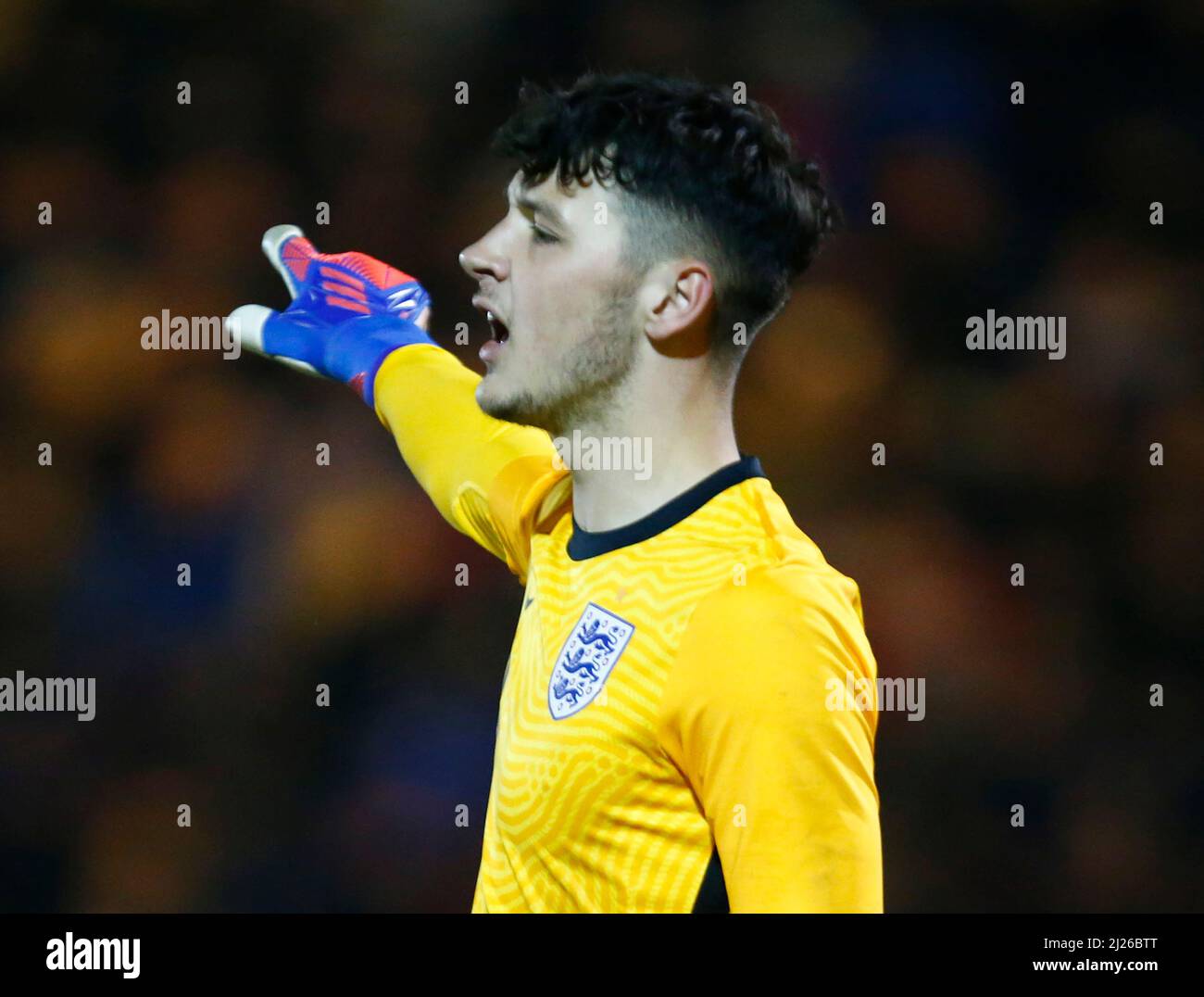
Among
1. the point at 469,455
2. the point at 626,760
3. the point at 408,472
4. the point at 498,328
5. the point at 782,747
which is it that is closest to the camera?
the point at 782,747

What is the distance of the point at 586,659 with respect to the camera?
4.38 ft

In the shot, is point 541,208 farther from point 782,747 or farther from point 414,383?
point 782,747

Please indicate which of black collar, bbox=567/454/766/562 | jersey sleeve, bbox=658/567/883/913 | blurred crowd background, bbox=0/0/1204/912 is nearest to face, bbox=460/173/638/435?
black collar, bbox=567/454/766/562

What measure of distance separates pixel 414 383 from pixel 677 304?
502 mm

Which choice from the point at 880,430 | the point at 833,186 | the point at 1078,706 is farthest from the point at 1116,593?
the point at 833,186

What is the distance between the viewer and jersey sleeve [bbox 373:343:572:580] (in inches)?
62.9

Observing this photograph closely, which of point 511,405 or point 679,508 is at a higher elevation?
point 511,405

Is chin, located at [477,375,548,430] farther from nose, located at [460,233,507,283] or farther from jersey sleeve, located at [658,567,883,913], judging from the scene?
jersey sleeve, located at [658,567,883,913]

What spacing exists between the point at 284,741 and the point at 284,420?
0.61 meters

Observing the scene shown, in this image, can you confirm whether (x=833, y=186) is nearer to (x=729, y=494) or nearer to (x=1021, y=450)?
(x=1021, y=450)

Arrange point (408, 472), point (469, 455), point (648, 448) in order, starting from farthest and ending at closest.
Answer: point (408, 472)
point (469, 455)
point (648, 448)

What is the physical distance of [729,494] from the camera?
1.36 m

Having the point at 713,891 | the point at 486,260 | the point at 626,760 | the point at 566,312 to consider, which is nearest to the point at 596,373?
the point at 566,312

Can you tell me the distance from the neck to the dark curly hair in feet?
0.25
